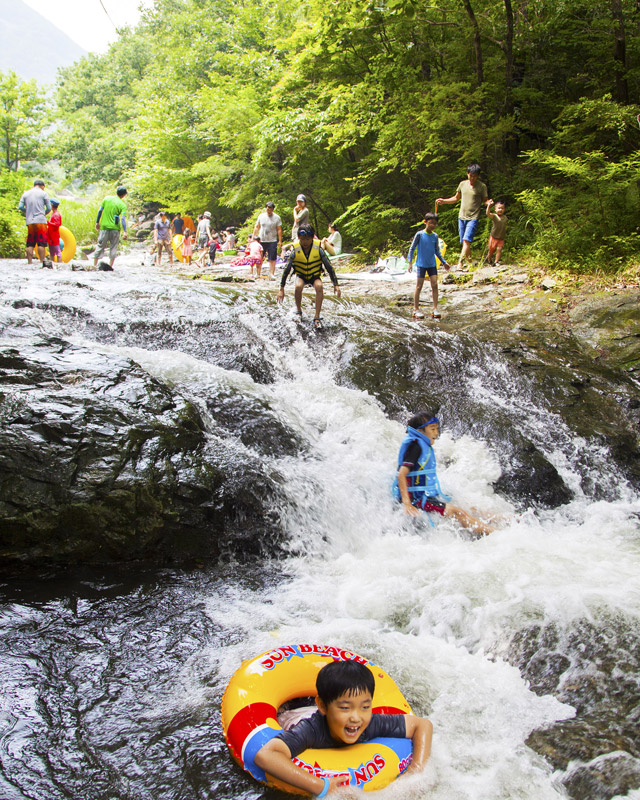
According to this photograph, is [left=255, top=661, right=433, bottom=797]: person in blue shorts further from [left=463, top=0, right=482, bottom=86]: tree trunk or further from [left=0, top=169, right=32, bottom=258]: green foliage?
[left=0, top=169, right=32, bottom=258]: green foliage

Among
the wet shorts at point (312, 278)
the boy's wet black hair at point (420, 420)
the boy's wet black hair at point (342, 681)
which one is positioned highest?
the wet shorts at point (312, 278)

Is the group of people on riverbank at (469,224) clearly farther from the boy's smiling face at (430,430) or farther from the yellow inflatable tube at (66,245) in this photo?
the yellow inflatable tube at (66,245)

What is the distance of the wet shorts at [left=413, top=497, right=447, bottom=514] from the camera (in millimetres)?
5734

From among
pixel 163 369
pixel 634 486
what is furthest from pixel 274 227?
pixel 634 486

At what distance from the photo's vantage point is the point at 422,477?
18.8ft

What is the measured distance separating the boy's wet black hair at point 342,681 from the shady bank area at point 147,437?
234 cm

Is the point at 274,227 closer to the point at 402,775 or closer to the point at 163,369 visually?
the point at 163,369

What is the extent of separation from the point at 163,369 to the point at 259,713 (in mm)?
4876

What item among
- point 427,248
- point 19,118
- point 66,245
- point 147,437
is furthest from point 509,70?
point 19,118

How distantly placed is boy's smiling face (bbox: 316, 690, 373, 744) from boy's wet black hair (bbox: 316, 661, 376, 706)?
0.02 metres

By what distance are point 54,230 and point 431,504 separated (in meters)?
A: 14.1

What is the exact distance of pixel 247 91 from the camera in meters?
22.1

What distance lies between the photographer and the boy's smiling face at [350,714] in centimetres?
267

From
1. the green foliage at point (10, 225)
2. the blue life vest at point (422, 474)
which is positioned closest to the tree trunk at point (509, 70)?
the blue life vest at point (422, 474)
